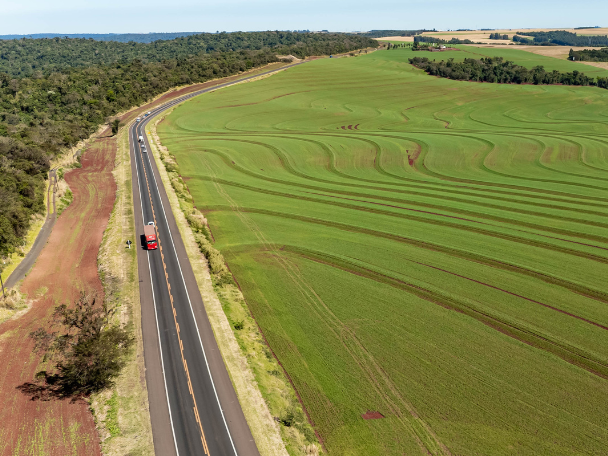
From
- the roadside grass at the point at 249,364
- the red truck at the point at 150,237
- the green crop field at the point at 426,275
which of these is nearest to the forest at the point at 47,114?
the red truck at the point at 150,237

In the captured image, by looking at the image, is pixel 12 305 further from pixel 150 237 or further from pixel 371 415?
pixel 371 415

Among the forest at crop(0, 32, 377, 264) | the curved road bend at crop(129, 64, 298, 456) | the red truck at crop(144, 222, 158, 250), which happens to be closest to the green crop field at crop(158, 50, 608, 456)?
the curved road bend at crop(129, 64, 298, 456)

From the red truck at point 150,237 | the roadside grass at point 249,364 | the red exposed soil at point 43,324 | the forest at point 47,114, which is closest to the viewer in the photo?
the red exposed soil at point 43,324

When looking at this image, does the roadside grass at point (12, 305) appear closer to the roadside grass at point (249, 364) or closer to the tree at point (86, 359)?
the tree at point (86, 359)

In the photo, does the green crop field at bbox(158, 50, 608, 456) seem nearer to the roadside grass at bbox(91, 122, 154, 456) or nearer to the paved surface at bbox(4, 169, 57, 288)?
the roadside grass at bbox(91, 122, 154, 456)

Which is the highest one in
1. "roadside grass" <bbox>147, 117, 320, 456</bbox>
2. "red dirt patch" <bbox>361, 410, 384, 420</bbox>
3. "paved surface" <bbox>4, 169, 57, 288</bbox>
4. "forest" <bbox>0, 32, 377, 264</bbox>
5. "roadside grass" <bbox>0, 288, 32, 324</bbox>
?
"forest" <bbox>0, 32, 377, 264</bbox>

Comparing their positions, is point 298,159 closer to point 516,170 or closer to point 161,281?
point 516,170
